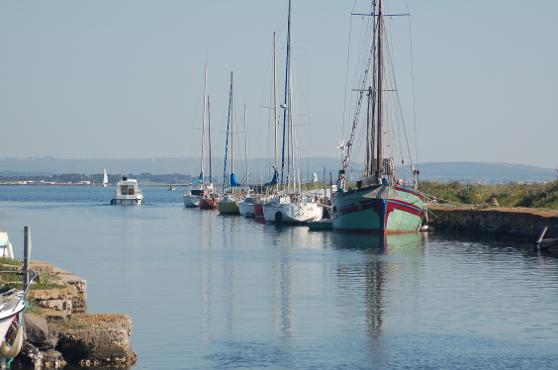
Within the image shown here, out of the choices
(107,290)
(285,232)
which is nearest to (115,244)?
(285,232)

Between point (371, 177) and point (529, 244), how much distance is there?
1104 cm

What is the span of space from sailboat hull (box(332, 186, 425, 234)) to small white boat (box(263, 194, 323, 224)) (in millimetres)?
12260

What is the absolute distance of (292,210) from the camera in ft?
256

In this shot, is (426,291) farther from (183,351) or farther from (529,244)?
(529,244)

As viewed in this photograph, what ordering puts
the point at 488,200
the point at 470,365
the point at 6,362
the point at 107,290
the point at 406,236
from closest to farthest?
Result: the point at 6,362 → the point at 470,365 → the point at 107,290 → the point at 406,236 → the point at 488,200

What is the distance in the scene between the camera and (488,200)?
76.7 meters

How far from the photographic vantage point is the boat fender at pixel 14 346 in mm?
21453

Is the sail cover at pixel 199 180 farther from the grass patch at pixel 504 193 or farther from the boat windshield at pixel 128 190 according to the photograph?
the grass patch at pixel 504 193

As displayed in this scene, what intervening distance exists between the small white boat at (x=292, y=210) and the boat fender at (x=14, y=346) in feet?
185

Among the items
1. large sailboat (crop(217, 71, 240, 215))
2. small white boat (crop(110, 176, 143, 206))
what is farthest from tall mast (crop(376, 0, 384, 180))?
small white boat (crop(110, 176, 143, 206))

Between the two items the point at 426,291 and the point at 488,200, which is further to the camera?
the point at 488,200

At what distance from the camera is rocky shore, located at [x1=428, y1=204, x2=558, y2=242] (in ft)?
190

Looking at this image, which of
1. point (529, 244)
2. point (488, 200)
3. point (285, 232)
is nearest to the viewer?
point (529, 244)

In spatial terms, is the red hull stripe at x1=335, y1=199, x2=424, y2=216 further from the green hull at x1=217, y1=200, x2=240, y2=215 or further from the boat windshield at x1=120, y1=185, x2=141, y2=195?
the boat windshield at x1=120, y1=185, x2=141, y2=195
